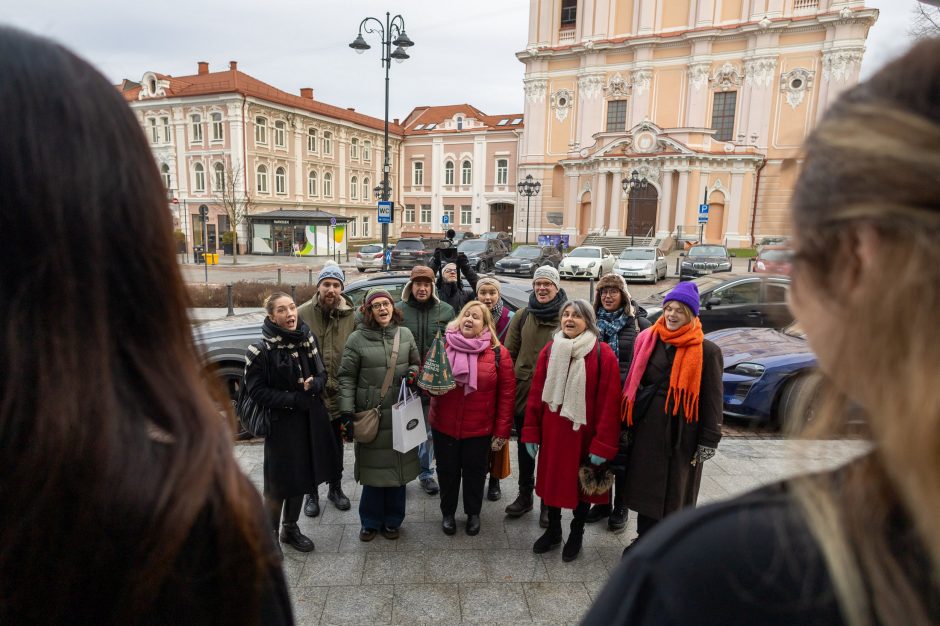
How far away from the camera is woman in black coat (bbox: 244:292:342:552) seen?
3852mm

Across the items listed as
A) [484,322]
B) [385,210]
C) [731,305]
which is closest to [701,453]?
[484,322]

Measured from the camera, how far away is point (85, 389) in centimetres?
69

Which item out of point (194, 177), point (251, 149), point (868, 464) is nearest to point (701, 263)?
point (868, 464)

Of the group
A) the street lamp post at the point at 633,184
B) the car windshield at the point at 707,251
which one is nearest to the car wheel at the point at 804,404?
the car windshield at the point at 707,251

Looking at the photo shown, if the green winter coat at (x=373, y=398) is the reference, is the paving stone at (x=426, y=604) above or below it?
below

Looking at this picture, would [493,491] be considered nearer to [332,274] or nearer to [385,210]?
[332,274]

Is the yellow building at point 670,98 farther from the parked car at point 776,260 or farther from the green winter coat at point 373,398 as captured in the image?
the parked car at point 776,260

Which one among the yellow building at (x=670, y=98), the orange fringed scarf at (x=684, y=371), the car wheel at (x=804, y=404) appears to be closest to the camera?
the car wheel at (x=804, y=404)

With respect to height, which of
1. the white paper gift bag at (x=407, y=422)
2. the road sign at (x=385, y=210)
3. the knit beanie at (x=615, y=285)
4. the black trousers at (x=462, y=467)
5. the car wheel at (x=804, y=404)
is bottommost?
the black trousers at (x=462, y=467)

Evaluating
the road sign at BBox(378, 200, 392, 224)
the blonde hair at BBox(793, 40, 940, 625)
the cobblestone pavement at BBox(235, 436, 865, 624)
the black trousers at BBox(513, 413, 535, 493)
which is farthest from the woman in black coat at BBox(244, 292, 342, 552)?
the road sign at BBox(378, 200, 392, 224)

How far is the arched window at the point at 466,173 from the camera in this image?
184 ft

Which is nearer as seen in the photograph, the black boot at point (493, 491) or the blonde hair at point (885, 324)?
the blonde hair at point (885, 324)

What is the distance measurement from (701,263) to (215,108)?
37409 millimetres

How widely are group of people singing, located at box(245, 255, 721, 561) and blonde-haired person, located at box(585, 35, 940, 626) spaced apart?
3.15 m
